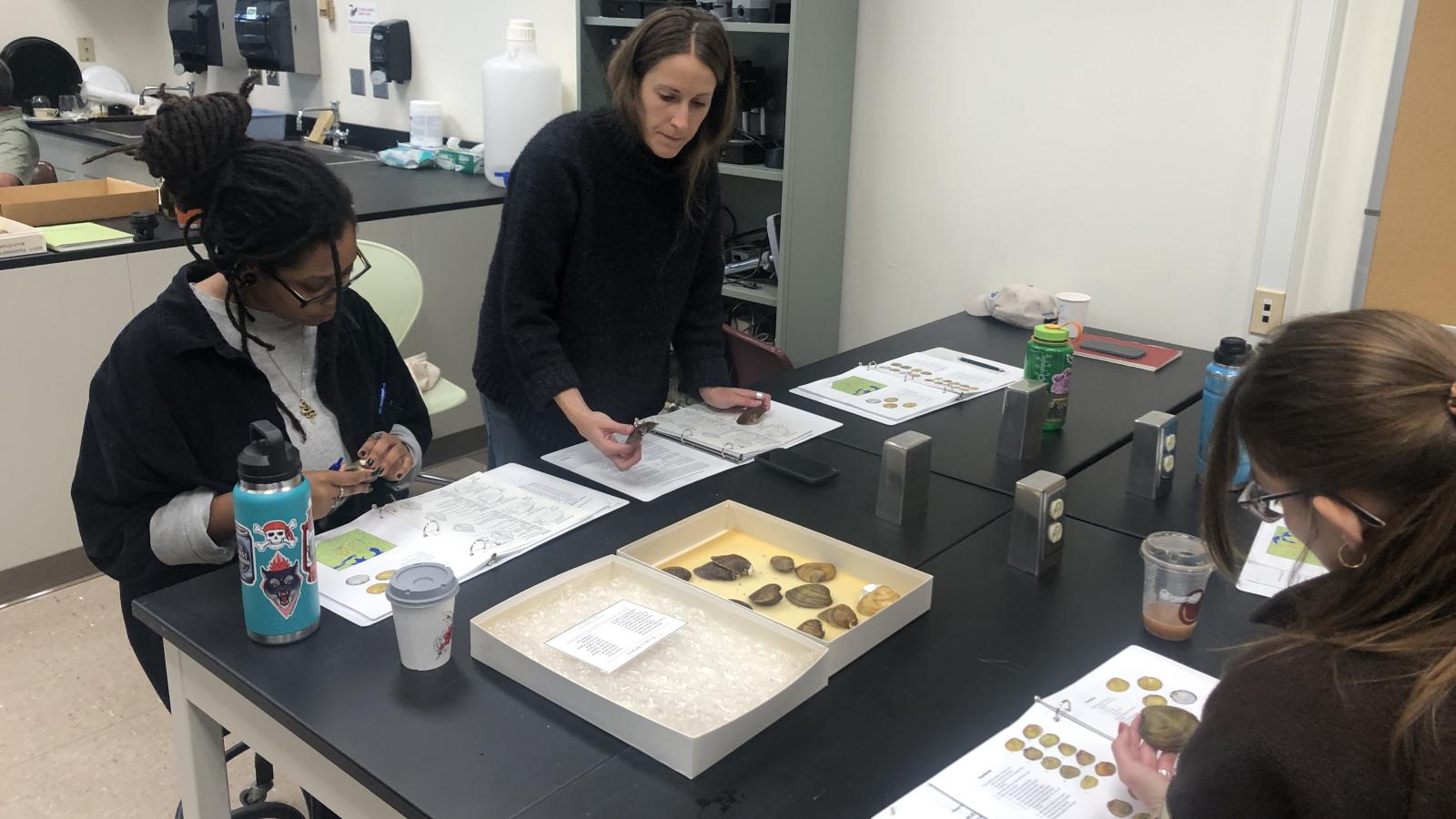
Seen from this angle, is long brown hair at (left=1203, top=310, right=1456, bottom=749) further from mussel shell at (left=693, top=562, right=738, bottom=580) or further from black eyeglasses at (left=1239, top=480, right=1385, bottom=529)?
mussel shell at (left=693, top=562, right=738, bottom=580)

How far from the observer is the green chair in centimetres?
274

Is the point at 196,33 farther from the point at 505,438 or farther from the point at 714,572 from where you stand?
the point at 714,572

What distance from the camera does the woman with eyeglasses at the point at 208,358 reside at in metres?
1.28

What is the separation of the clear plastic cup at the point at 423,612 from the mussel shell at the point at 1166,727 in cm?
70

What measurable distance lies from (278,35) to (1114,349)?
3.45m

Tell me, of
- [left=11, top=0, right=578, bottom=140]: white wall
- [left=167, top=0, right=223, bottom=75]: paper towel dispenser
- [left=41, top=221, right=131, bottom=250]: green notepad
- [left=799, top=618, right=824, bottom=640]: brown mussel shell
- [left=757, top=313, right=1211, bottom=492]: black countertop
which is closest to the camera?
[left=799, top=618, right=824, bottom=640]: brown mussel shell

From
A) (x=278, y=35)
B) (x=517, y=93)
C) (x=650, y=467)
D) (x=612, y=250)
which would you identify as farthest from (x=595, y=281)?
(x=278, y=35)

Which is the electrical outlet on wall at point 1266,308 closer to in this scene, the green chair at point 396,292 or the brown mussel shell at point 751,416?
the brown mussel shell at point 751,416

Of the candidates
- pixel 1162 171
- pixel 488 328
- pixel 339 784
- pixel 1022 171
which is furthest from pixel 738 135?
pixel 339 784

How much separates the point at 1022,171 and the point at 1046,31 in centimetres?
34

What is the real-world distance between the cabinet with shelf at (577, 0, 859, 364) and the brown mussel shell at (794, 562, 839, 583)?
1.65 metres

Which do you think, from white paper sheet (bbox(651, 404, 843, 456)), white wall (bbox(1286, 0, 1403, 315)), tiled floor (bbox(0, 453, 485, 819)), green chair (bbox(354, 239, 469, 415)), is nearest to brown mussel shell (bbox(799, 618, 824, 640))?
white paper sheet (bbox(651, 404, 843, 456))

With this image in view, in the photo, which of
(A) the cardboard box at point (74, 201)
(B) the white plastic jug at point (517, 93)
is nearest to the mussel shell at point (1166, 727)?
(B) the white plastic jug at point (517, 93)

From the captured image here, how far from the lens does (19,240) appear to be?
7.92 ft
